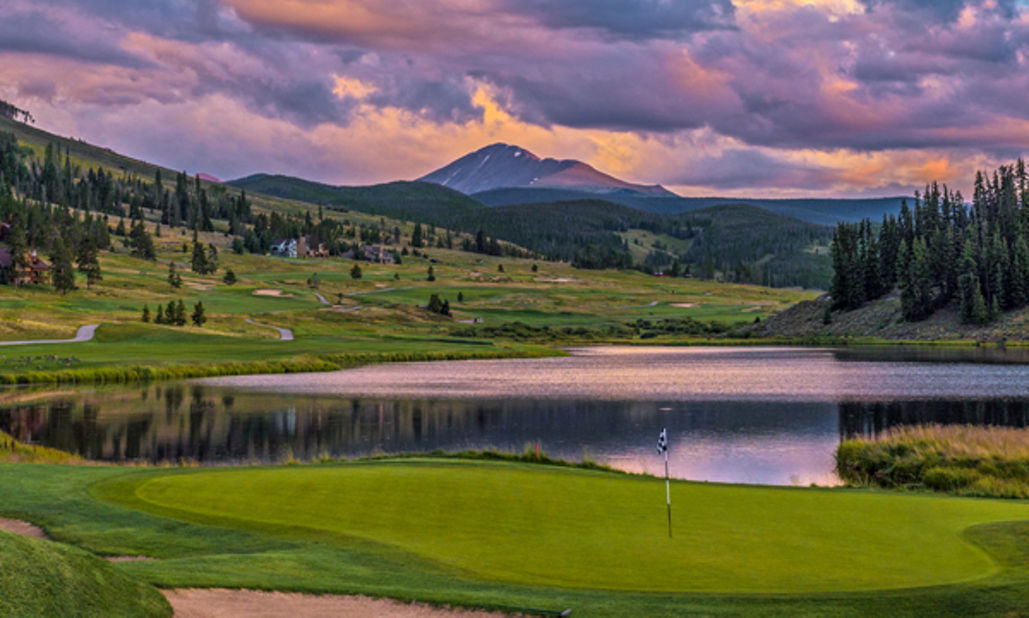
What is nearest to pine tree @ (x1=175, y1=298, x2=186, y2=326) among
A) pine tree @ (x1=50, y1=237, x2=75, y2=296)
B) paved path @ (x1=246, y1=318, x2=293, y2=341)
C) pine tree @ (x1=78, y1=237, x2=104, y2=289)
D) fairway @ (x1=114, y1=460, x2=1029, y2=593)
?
paved path @ (x1=246, y1=318, x2=293, y2=341)

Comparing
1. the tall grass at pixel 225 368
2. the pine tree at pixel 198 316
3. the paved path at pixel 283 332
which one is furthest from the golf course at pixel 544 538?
the pine tree at pixel 198 316

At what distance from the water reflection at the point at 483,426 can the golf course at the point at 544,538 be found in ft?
36.2

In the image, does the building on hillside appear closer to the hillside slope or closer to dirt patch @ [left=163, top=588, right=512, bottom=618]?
the hillside slope

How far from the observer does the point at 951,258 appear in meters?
124

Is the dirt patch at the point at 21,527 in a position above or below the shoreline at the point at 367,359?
above

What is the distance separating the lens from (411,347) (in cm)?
9975

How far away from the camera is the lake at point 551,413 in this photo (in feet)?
121

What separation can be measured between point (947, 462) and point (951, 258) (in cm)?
10770

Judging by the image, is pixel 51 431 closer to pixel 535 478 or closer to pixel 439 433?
pixel 439 433

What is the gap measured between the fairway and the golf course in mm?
55

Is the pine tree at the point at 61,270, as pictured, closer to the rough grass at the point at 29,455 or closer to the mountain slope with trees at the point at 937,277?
the rough grass at the point at 29,455

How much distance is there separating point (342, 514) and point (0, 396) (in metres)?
45.7

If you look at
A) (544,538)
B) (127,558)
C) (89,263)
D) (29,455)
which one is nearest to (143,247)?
(89,263)

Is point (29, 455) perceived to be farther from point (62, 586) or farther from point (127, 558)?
point (62, 586)
